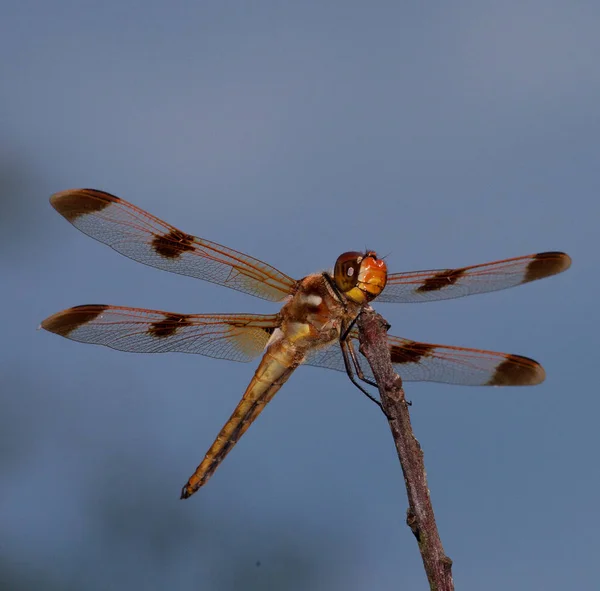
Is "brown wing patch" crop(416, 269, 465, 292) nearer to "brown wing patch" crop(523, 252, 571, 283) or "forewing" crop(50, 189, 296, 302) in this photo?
"brown wing patch" crop(523, 252, 571, 283)

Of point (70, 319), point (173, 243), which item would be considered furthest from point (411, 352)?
point (70, 319)

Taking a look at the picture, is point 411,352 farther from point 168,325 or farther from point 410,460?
point 410,460

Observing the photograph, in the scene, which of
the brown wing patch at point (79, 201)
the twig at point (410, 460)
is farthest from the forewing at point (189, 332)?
the twig at point (410, 460)

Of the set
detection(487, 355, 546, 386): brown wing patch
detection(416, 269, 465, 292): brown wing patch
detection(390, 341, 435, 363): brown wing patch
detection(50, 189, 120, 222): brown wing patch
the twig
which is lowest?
the twig

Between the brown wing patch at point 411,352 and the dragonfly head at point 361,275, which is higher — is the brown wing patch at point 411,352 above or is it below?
above

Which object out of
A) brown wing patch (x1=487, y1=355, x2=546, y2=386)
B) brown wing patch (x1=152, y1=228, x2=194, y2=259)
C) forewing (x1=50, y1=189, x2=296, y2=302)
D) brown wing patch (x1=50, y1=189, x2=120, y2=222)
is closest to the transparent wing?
brown wing patch (x1=487, y1=355, x2=546, y2=386)

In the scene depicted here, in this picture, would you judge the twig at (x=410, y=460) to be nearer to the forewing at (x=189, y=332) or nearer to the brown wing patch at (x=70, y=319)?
the forewing at (x=189, y=332)

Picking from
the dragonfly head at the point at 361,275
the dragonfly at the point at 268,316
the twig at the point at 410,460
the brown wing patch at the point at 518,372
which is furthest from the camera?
the brown wing patch at the point at 518,372

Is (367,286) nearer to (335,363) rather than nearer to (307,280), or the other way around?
(307,280)
